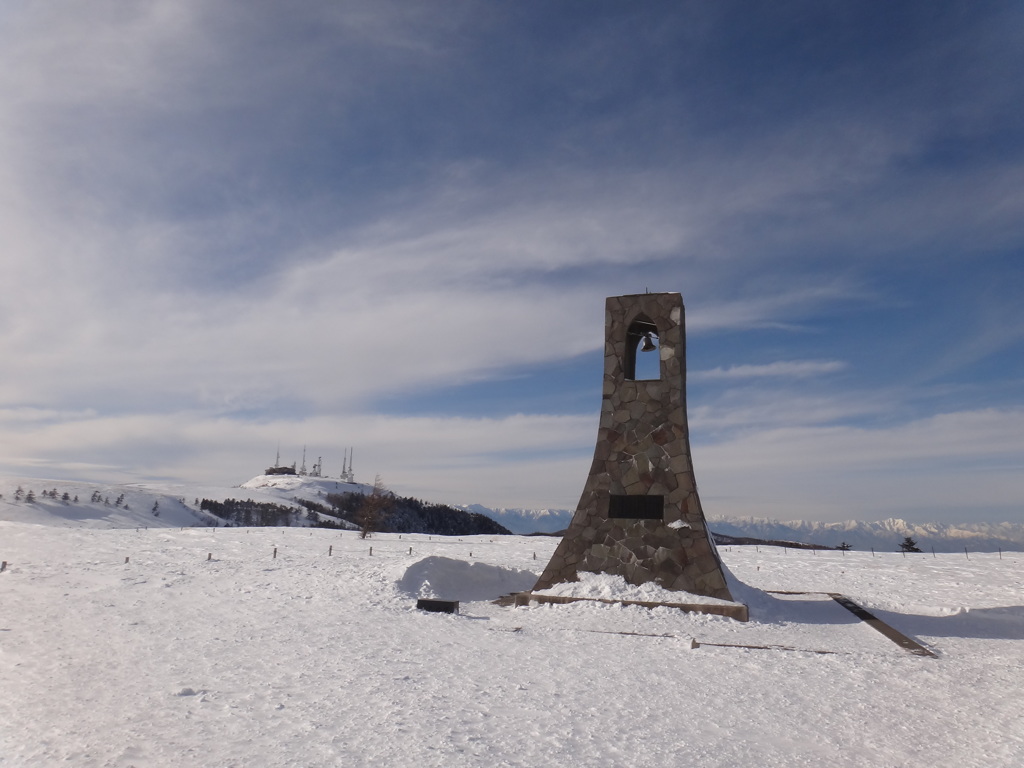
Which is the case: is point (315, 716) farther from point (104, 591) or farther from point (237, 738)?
point (104, 591)

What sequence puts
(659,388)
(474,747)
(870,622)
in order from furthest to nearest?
Answer: (659,388) < (870,622) < (474,747)

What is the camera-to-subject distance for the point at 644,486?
14.9 meters

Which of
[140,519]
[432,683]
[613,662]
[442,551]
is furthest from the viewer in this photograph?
[140,519]

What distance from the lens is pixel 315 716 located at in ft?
20.6

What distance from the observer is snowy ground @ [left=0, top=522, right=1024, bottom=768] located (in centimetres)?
572

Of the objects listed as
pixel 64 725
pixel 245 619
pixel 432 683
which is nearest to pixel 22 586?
pixel 245 619

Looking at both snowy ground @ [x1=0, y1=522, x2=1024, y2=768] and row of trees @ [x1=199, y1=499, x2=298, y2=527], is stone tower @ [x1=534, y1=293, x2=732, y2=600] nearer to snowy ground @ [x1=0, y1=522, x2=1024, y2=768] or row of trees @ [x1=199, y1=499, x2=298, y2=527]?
snowy ground @ [x1=0, y1=522, x2=1024, y2=768]

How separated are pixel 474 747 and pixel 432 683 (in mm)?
2054

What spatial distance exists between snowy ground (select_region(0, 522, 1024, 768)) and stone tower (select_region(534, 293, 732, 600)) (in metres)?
1.33

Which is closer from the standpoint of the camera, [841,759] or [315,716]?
[841,759]

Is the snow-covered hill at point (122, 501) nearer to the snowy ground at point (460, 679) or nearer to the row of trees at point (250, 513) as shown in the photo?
the row of trees at point (250, 513)

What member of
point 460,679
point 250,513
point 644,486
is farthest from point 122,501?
point 460,679

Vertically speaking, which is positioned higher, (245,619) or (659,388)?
(659,388)

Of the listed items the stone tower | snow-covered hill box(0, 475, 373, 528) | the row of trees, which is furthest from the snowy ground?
the row of trees
